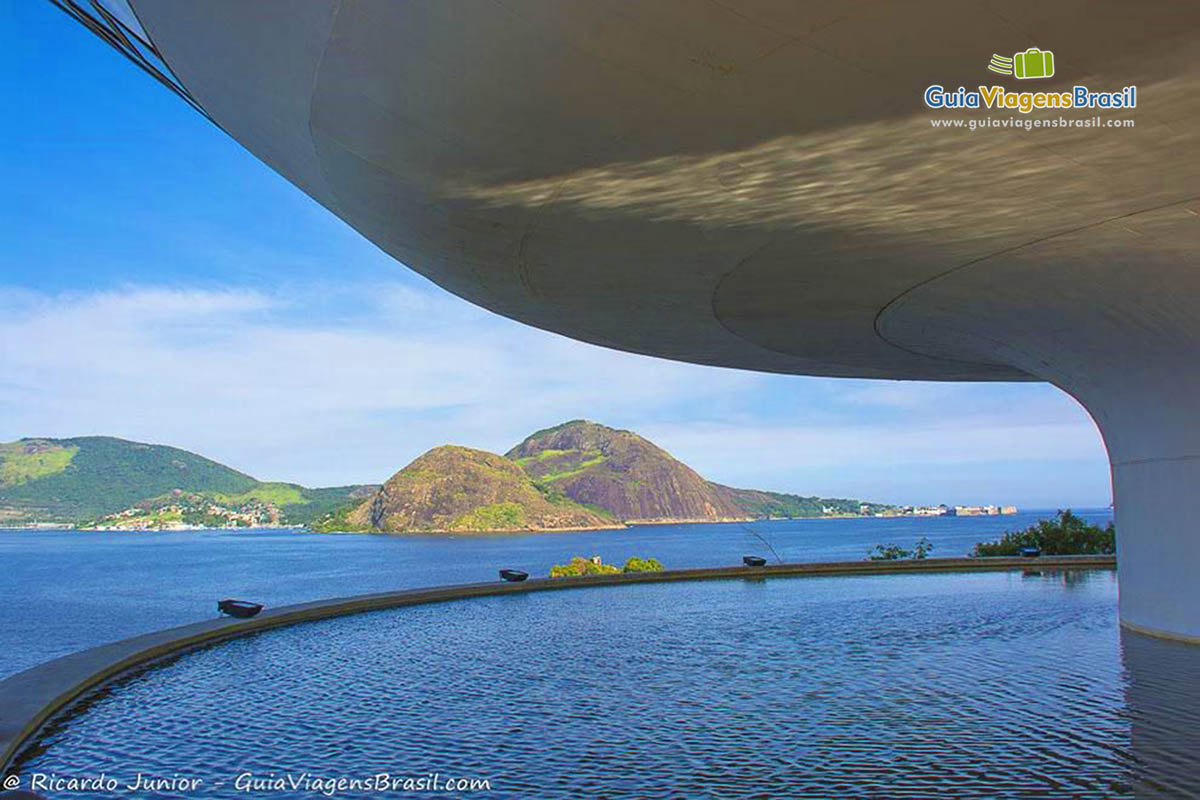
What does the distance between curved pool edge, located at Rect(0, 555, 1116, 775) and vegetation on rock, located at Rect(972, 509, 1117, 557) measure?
2.75 m

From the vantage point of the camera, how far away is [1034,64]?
5.88 metres

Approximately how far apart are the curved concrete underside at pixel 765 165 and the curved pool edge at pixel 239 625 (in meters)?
6.80

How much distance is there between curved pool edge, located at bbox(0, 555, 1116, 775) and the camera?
32.4 ft

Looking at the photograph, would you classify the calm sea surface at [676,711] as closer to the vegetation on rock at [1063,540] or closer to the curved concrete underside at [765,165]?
the curved concrete underside at [765,165]

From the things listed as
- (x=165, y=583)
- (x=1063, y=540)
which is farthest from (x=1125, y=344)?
(x=165, y=583)

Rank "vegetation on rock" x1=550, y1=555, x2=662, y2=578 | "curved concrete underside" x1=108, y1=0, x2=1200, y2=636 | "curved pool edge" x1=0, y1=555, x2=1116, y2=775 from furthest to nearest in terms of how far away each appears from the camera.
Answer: "vegetation on rock" x1=550, y1=555, x2=662, y2=578 < "curved pool edge" x1=0, y1=555, x2=1116, y2=775 < "curved concrete underside" x1=108, y1=0, x2=1200, y2=636

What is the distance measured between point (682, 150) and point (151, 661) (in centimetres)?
1204

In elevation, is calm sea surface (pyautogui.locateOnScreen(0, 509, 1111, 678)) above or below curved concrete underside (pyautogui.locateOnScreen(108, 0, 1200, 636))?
below

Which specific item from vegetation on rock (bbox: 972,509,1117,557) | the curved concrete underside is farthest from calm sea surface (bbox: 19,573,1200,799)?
vegetation on rock (bbox: 972,509,1117,557)

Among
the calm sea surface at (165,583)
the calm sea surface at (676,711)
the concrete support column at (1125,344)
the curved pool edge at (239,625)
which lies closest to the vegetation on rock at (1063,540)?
the curved pool edge at (239,625)

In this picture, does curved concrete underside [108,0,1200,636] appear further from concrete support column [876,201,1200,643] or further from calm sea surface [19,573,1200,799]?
calm sea surface [19,573,1200,799]

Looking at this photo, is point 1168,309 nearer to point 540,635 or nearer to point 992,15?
point 992,15

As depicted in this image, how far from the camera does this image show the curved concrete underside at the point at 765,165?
18.7 ft

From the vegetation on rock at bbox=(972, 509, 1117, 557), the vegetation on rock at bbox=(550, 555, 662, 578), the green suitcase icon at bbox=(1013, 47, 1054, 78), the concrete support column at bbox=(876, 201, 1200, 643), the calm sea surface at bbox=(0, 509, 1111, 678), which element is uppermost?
the green suitcase icon at bbox=(1013, 47, 1054, 78)
